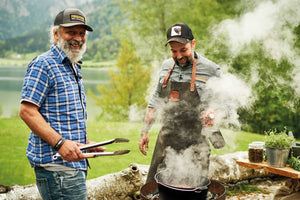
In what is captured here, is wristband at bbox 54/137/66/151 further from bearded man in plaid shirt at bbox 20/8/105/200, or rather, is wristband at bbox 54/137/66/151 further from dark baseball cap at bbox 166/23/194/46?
dark baseball cap at bbox 166/23/194/46

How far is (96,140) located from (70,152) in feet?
15.1

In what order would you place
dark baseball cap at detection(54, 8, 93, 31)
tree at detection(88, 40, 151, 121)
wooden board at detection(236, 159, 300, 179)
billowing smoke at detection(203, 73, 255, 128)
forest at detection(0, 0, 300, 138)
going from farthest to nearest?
1. tree at detection(88, 40, 151, 121)
2. forest at detection(0, 0, 300, 138)
3. wooden board at detection(236, 159, 300, 179)
4. billowing smoke at detection(203, 73, 255, 128)
5. dark baseball cap at detection(54, 8, 93, 31)

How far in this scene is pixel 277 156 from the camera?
3355 millimetres

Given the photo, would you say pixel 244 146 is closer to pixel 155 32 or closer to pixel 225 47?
pixel 225 47

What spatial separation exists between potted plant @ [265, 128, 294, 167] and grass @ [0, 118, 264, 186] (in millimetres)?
1901

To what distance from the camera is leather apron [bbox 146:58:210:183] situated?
109 inches

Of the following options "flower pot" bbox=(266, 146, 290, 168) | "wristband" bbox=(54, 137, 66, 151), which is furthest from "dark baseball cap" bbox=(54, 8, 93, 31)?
"flower pot" bbox=(266, 146, 290, 168)

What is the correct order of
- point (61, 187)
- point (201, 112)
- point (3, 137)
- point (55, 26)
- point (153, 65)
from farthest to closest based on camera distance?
point (153, 65)
point (3, 137)
point (201, 112)
point (55, 26)
point (61, 187)

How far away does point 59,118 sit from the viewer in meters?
1.77

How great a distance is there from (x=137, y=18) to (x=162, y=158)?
13244 mm

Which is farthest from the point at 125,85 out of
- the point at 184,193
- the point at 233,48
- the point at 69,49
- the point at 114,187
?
the point at 184,193

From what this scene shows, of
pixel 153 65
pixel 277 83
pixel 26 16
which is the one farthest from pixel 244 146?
pixel 26 16

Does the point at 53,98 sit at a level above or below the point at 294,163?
above

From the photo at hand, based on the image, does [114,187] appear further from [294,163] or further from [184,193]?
[294,163]
